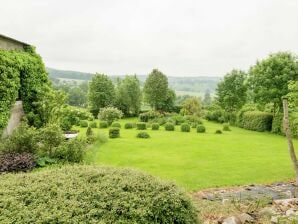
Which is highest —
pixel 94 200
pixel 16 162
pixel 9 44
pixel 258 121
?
pixel 9 44

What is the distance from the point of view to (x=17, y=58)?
18422 millimetres

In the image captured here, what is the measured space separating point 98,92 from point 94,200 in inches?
1778

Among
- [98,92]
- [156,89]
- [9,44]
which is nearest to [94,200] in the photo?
[9,44]

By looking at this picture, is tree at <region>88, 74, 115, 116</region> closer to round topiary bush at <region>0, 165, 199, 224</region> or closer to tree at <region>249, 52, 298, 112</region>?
tree at <region>249, 52, 298, 112</region>

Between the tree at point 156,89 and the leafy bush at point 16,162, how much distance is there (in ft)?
126

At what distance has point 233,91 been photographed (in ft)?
148

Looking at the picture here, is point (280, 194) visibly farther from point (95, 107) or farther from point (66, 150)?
point (95, 107)

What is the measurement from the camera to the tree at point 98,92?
50.2 m

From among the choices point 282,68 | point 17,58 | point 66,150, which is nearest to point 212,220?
point 66,150

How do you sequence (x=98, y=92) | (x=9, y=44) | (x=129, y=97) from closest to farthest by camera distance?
(x=9, y=44), (x=98, y=92), (x=129, y=97)

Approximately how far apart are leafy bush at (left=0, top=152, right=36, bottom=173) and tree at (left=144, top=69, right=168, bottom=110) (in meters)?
38.4

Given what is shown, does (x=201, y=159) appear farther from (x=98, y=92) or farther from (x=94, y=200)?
(x=98, y=92)

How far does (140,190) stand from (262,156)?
1519 centimetres

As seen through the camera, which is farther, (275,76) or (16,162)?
(275,76)
